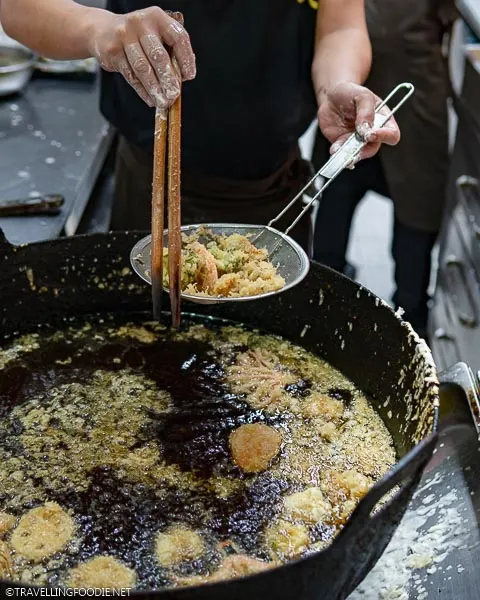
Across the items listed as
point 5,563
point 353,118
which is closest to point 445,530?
point 5,563

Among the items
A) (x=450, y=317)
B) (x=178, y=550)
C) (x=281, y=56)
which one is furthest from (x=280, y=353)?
(x=450, y=317)

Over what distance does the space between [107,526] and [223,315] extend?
0.66m

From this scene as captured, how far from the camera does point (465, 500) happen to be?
1264 mm

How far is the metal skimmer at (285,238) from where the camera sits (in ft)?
4.42

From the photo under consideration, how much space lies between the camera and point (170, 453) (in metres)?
1.28

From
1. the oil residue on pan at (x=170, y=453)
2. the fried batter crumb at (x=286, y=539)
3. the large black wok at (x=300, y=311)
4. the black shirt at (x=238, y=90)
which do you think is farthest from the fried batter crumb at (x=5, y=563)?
the black shirt at (x=238, y=90)

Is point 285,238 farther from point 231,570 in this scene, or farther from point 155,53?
point 231,570

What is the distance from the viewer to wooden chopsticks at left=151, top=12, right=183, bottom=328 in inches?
45.4

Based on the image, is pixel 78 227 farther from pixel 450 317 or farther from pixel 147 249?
pixel 450 317

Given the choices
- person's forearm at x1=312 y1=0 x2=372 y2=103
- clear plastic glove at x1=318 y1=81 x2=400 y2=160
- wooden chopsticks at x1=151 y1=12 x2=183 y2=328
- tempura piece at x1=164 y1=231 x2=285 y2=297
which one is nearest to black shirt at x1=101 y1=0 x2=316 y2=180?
person's forearm at x1=312 y1=0 x2=372 y2=103

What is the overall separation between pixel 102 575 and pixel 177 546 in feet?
0.39

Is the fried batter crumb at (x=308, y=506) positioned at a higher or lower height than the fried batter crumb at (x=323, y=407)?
higher

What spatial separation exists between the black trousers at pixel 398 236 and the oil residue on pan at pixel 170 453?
1.49 m

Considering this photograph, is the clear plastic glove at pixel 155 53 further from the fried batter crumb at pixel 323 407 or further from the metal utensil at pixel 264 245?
the fried batter crumb at pixel 323 407
